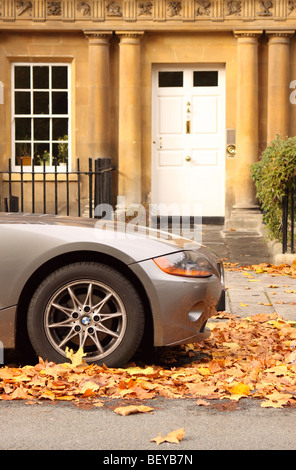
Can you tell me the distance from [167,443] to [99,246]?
158cm

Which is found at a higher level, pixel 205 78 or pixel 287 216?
pixel 205 78

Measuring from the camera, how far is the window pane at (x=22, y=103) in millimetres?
15312

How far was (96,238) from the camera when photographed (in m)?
5.22

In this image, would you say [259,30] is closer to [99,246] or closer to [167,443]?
[99,246]

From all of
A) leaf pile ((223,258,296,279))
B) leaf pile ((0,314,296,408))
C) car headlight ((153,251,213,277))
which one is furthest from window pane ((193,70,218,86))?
car headlight ((153,251,213,277))

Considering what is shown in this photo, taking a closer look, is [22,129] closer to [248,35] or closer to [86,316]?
[248,35]

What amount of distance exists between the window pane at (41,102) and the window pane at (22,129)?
0.26 metres

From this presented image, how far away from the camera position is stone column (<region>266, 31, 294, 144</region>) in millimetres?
14609

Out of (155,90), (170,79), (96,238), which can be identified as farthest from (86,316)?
(170,79)

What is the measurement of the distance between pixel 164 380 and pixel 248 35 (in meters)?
10.6

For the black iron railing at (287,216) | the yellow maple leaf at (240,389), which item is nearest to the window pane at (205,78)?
the black iron railing at (287,216)

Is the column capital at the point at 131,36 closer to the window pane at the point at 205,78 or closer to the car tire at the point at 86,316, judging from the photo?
the window pane at the point at 205,78

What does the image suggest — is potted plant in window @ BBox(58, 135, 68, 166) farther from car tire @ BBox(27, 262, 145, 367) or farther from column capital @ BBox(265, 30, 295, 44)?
car tire @ BBox(27, 262, 145, 367)

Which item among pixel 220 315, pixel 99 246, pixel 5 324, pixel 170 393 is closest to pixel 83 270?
pixel 99 246
